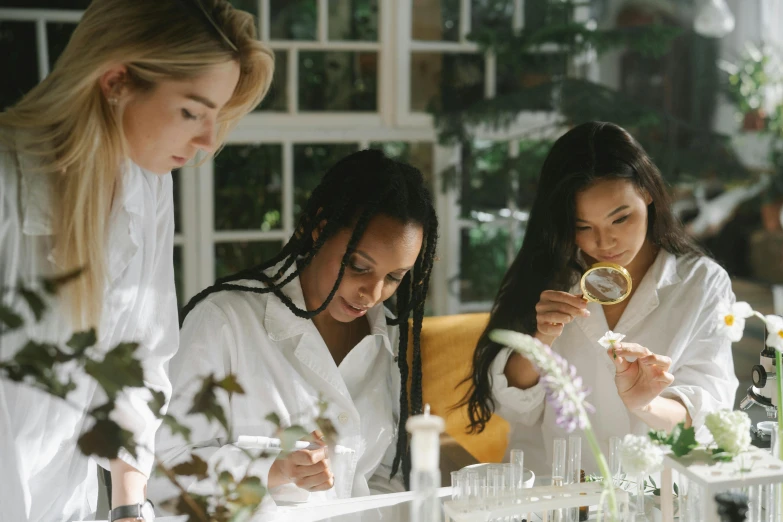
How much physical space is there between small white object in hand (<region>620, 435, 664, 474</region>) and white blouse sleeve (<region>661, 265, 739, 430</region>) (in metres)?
0.62

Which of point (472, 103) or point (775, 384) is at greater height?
point (472, 103)

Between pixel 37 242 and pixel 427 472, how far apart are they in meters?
0.71

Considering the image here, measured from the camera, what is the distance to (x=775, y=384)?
5.03 feet

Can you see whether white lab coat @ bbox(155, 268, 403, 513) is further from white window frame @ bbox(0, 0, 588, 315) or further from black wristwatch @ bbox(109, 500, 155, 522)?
white window frame @ bbox(0, 0, 588, 315)

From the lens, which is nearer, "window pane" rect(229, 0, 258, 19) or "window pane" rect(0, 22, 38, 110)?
"window pane" rect(0, 22, 38, 110)

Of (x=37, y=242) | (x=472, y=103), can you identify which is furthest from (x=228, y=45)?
(x=472, y=103)

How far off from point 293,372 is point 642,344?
2.81 feet

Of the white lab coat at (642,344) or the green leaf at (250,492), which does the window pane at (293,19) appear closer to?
the white lab coat at (642,344)

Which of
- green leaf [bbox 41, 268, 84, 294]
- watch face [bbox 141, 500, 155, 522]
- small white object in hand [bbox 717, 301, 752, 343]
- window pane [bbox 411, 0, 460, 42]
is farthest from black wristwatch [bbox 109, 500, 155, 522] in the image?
window pane [bbox 411, 0, 460, 42]

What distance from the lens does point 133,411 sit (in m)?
1.18

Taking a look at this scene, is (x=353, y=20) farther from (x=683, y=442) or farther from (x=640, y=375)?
(x=683, y=442)

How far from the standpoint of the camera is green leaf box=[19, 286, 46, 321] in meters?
0.95

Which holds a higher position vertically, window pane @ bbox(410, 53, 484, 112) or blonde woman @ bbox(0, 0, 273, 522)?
window pane @ bbox(410, 53, 484, 112)

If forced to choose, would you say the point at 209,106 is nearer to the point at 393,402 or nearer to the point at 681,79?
the point at 393,402
